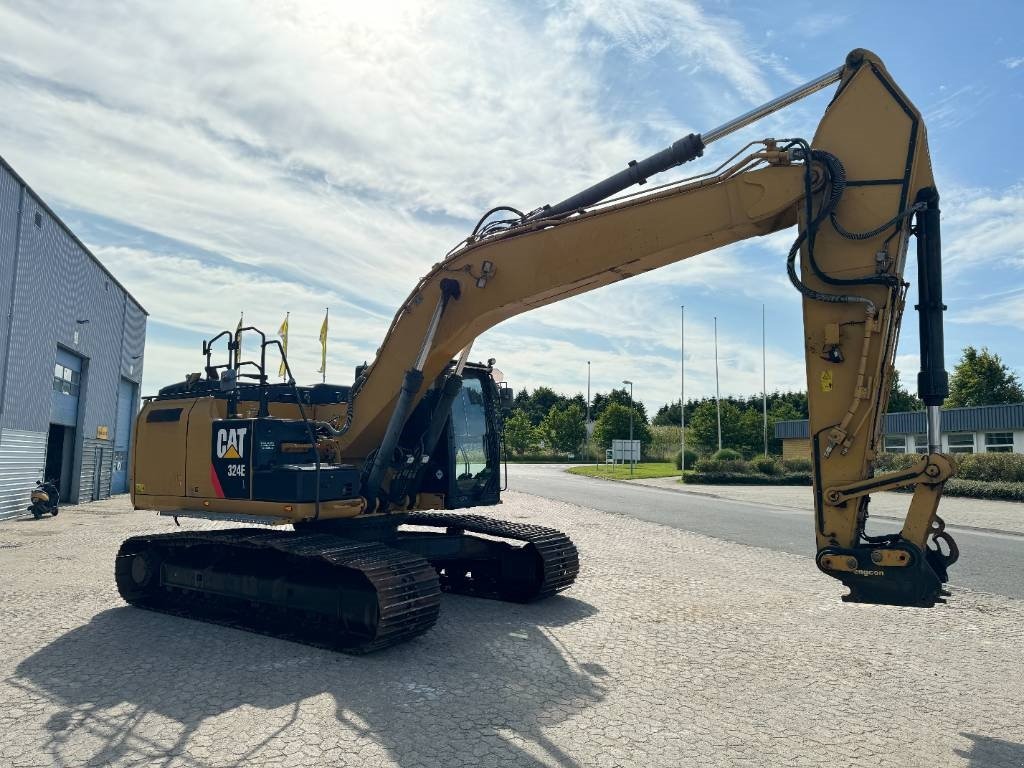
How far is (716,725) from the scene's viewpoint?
4.93 m

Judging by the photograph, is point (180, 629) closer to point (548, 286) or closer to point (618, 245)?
point (548, 286)

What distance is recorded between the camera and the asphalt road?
35.7ft

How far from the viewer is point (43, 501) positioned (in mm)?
18078

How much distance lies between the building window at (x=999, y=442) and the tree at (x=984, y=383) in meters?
12.3

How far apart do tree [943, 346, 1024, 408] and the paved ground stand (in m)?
46.7

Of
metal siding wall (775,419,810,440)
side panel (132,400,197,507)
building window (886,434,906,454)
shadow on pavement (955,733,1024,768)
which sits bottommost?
shadow on pavement (955,733,1024,768)

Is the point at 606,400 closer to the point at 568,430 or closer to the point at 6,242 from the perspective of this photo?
the point at 568,430

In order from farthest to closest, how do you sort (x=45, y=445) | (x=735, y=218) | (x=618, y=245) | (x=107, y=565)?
1. (x=45, y=445)
2. (x=107, y=565)
3. (x=618, y=245)
4. (x=735, y=218)

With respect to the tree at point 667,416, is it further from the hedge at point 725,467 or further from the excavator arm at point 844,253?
the excavator arm at point 844,253

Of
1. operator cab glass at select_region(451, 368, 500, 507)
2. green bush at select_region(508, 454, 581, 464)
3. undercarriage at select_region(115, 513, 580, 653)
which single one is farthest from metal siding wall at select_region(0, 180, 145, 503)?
green bush at select_region(508, 454, 581, 464)

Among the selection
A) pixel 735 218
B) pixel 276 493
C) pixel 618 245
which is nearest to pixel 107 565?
pixel 276 493

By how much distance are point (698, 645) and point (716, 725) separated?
1.98m

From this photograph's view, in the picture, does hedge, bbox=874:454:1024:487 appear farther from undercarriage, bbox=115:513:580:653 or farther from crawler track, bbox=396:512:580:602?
undercarriage, bbox=115:513:580:653

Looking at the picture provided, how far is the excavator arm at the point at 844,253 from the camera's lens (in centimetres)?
528
